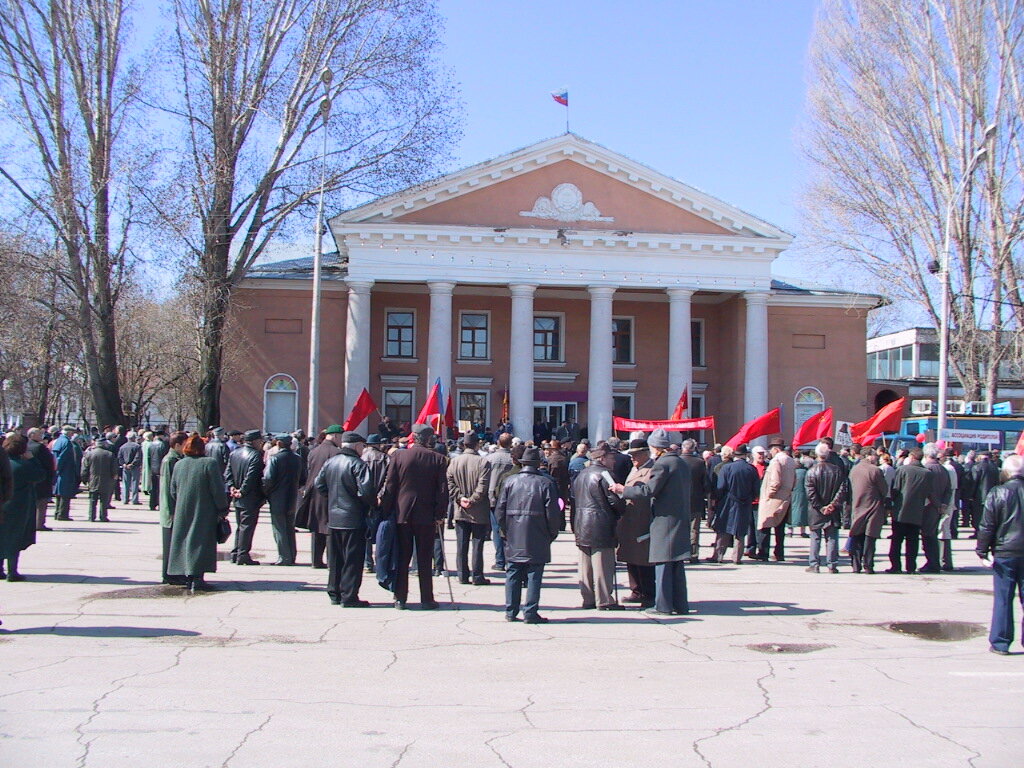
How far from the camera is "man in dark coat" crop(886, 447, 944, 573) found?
44.1 feet

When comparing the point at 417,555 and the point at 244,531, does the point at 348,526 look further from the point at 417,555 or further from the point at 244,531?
the point at 244,531

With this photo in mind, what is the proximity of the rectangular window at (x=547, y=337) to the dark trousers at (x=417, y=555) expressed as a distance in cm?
2707

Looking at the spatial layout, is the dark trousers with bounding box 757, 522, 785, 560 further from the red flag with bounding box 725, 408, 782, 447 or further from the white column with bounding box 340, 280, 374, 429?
the white column with bounding box 340, 280, 374, 429

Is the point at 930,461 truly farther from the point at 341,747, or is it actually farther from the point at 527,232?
the point at 527,232

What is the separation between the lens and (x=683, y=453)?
48.2ft

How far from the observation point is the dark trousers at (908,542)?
45.3ft

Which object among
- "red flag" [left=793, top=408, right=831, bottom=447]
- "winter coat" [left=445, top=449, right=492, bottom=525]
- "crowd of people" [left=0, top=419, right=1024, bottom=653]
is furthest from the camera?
"red flag" [left=793, top=408, right=831, bottom=447]

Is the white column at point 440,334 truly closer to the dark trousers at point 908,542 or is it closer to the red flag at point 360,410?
the red flag at point 360,410

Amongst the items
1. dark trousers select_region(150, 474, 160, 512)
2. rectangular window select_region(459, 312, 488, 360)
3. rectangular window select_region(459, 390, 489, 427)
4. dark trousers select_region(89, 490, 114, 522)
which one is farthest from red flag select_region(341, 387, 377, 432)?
rectangular window select_region(459, 312, 488, 360)

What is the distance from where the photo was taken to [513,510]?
982 cm

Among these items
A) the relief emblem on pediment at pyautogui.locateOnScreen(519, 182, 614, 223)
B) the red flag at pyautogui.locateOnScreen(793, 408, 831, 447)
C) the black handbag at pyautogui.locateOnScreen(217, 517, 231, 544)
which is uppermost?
the relief emblem on pediment at pyautogui.locateOnScreen(519, 182, 614, 223)

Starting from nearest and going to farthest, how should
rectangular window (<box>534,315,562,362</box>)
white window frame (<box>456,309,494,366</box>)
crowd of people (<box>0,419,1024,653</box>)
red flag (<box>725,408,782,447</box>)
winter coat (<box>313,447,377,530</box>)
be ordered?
crowd of people (<box>0,419,1024,653</box>)
winter coat (<box>313,447,377,530</box>)
red flag (<box>725,408,782,447</box>)
white window frame (<box>456,309,494,366</box>)
rectangular window (<box>534,315,562,362</box>)

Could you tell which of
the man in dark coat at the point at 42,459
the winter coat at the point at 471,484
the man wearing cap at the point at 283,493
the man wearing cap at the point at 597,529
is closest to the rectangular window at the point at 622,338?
the man wearing cap at the point at 283,493

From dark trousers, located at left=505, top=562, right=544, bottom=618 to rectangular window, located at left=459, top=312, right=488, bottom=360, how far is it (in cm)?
2710
